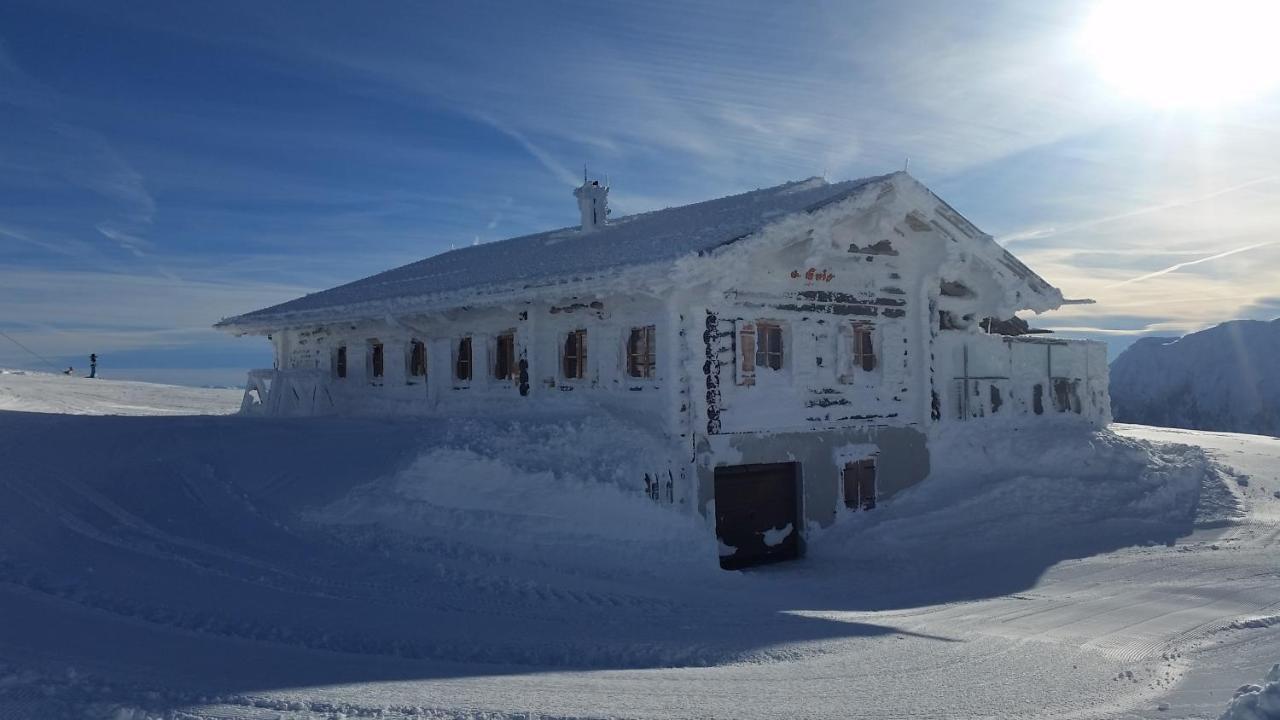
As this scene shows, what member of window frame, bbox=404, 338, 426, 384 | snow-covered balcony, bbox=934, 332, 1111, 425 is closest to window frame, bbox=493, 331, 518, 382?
window frame, bbox=404, 338, 426, 384

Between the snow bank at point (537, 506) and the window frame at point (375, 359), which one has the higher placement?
the window frame at point (375, 359)

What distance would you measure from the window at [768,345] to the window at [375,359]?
9.84 metres

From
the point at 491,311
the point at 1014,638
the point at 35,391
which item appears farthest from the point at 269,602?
the point at 35,391

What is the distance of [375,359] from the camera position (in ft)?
72.8

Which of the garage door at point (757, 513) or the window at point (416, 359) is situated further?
the window at point (416, 359)

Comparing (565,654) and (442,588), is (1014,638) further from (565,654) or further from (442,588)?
(442,588)

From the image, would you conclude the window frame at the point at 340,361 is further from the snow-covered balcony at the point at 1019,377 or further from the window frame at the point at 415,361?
the snow-covered balcony at the point at 1019,377

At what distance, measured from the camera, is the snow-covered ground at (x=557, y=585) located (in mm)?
6910

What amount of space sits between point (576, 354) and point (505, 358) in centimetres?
218

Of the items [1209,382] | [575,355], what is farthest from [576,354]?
[1209,382]

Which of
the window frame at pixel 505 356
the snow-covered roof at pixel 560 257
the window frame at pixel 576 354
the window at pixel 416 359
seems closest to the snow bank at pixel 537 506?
the window frame at pixel 576 354

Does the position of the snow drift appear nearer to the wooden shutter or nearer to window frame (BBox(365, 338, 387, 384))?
the wooden shutter

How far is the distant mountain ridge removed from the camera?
61.0 metres

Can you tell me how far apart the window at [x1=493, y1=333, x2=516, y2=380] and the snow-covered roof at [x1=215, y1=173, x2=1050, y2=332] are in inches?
44.7
